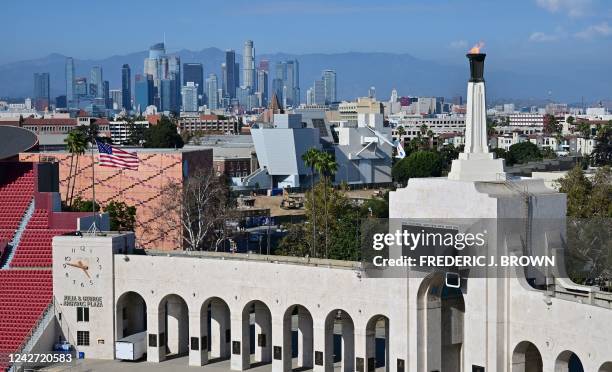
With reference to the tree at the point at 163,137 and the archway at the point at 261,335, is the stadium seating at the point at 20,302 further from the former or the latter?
→ the tree at the point at 163,137

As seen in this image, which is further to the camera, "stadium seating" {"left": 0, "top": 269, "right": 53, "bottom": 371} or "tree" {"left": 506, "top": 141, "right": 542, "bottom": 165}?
"tree" {"left": 506, "top": 141, "right": 542, "bottom": 165}

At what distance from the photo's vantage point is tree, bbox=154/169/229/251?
77875mm

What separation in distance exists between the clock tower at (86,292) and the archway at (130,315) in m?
0.33

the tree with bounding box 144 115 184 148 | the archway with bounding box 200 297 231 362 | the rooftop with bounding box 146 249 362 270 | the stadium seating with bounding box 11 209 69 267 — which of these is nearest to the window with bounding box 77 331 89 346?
the stadium seating with bounding box 11 209 69 267

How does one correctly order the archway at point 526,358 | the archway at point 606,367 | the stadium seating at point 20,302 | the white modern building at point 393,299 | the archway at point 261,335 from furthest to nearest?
the stadium seating at point 20,302, the archway at point 261,335, the archway at point 526,358, the white modern building at point 393,299, the archway at point 606,367

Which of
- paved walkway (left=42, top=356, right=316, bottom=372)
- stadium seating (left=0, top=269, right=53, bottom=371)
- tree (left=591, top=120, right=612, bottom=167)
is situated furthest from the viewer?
tree (left=591, top=120, right=612, bottom=167)

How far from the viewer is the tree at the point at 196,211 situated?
77875 mm

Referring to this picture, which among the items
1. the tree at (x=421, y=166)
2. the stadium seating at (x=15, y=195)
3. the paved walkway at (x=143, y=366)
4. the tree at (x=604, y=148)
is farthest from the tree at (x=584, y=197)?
the tree at (x=604, y=148)

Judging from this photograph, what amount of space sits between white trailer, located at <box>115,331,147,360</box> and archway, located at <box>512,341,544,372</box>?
2045 centimetres

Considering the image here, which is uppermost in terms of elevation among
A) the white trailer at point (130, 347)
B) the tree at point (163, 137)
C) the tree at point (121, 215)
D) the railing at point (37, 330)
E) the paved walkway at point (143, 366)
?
the tree at point (163, 137)

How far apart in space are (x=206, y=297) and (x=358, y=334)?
28.2ft

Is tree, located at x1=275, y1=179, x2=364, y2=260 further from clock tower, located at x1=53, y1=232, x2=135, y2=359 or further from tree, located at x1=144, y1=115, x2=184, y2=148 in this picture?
tree, located at x1=144, y1=115, x2=184, y2=148

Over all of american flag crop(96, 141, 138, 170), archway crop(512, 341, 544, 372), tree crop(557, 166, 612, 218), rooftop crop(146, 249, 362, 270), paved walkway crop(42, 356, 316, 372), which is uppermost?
american flag crop(96, 141, 138, 170)

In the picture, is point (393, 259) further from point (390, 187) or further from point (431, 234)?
point (390, 187)
